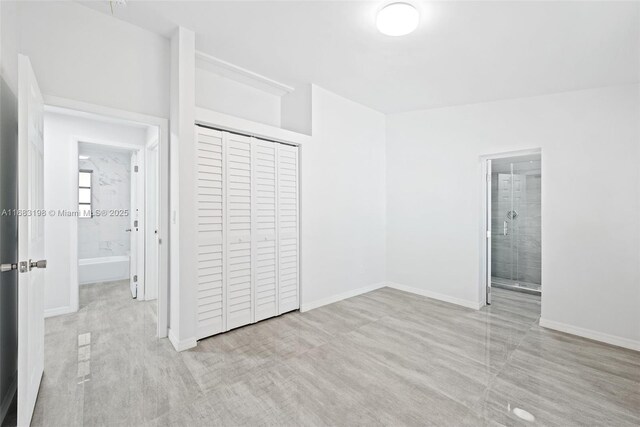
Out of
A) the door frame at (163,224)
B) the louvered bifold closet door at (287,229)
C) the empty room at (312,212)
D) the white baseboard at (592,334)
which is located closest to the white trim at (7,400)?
the empty room at (312,212)

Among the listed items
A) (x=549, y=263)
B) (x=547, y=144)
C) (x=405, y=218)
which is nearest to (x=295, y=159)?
(x=405, y=218)

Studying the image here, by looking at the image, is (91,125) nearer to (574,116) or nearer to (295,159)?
(295,159)

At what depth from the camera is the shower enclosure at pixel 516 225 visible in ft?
14.7

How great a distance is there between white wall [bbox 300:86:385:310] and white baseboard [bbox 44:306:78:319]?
8.41 feet

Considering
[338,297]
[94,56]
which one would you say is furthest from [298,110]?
[338,297]

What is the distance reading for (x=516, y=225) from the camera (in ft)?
15.7

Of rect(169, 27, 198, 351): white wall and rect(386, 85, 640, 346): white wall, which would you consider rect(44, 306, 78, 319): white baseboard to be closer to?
rect(169, 27, 198, 351): white wall

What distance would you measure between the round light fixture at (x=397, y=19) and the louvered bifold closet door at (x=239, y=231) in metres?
1.60

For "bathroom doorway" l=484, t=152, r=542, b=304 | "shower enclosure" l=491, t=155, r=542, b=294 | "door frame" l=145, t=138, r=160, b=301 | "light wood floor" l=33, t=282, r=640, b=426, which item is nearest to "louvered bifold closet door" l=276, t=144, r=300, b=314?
"light wood floor" l=33, t=282, r=640, b=426

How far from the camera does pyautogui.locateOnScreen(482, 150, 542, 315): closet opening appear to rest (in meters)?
4.36

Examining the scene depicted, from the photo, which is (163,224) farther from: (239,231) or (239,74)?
(239,74)

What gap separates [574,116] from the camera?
9.98 feet

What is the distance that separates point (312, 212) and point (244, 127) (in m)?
1.26

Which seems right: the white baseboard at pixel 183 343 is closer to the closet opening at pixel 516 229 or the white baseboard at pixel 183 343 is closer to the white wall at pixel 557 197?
the white wall at pixel 557 197
